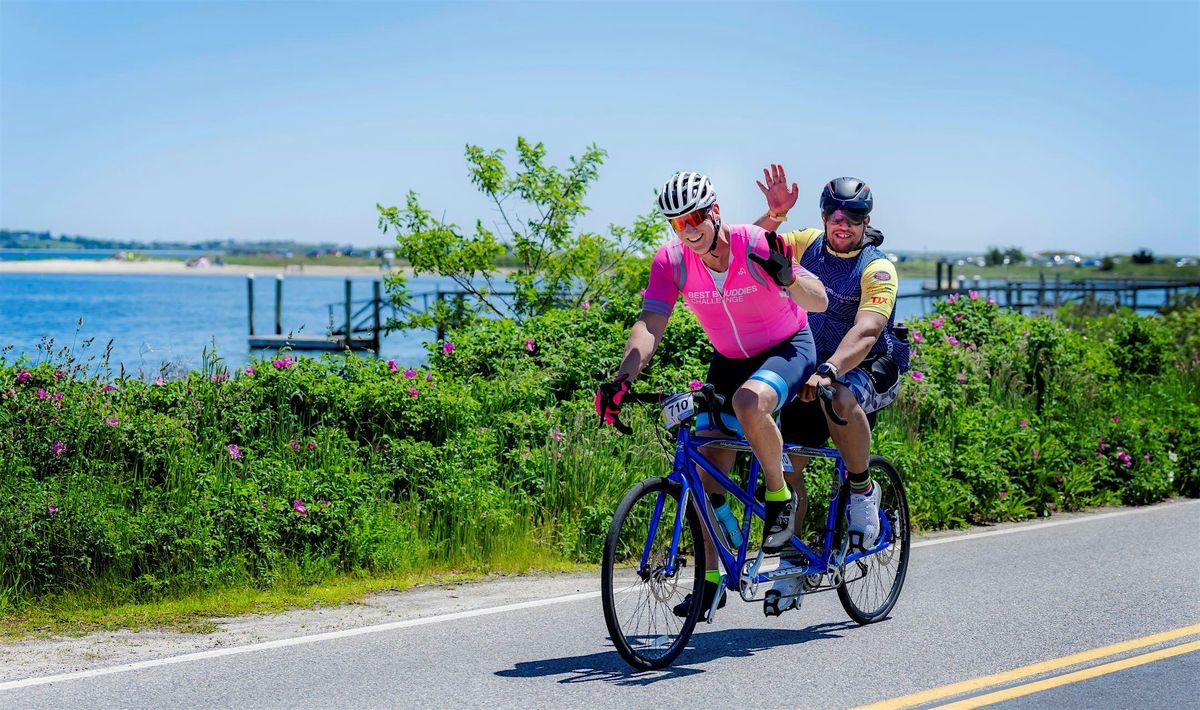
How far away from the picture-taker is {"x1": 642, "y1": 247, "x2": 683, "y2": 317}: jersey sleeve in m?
5.97

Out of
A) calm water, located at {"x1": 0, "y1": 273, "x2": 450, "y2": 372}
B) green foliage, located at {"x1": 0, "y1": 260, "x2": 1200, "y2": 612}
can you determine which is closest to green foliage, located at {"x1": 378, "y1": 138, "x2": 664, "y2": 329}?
green foliage, located at {"x1": 0, "y1": 260, "x2": 1200, "y2": 612}

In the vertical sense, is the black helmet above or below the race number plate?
above

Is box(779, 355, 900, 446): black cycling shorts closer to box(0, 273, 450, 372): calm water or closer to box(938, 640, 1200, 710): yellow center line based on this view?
box(938, 640, 1200, 710): yellow center line

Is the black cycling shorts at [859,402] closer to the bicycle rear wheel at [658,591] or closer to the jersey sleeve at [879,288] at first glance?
the jersey sleeve at [879,288]

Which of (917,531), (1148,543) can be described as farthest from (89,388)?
(1148,543)

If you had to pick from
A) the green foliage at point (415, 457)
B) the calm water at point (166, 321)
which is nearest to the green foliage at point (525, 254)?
the green foliage at point (415, 457)

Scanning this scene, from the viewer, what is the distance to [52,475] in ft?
25.0

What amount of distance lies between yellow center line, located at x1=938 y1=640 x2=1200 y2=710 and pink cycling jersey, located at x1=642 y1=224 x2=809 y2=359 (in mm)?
1882

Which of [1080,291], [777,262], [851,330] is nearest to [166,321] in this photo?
[1080,291]

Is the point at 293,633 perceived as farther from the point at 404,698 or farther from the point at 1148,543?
the point at 1148,543

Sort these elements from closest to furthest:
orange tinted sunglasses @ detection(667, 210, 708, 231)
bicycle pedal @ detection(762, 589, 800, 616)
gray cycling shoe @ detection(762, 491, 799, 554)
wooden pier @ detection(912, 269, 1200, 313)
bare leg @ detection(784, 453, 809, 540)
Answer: orange tinted sunglasses @ detection(667, 210, 708, 231)
gray cycling shoe @ detection(762, 491, 799, 554)
bicycle pedal @ detection(762, 589, 800, 616)
bare leg @ detection(784, 453, 809, 540)
wooden pier @ detection(912, 269, 1200, 313)

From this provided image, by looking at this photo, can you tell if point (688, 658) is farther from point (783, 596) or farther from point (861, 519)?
point (861, 519)

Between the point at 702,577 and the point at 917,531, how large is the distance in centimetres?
452

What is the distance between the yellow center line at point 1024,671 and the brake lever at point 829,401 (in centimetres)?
141
